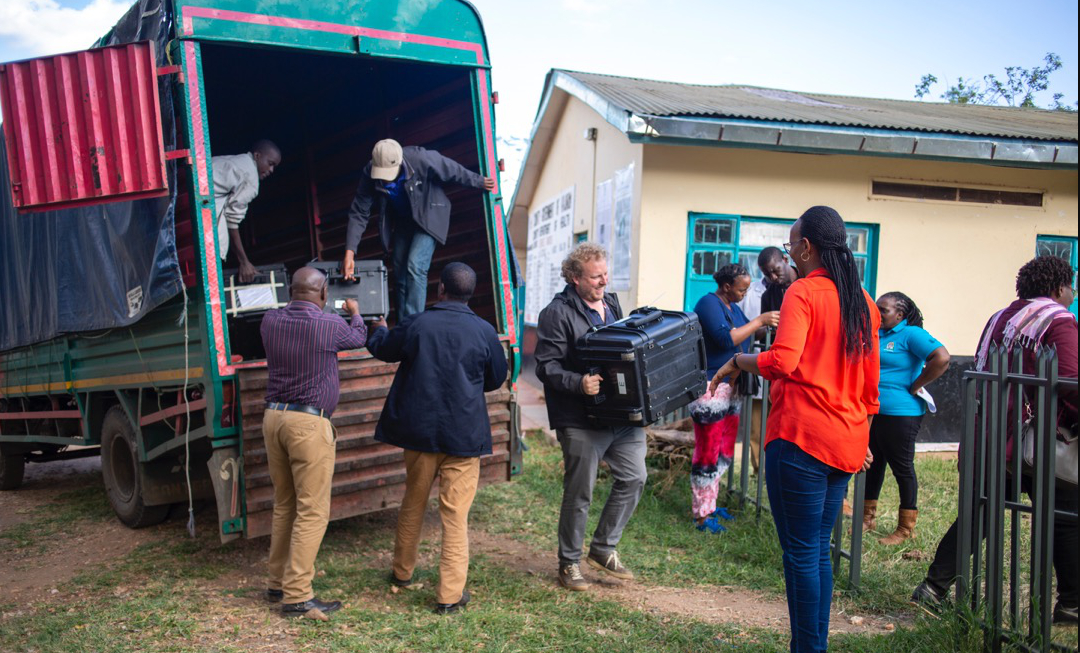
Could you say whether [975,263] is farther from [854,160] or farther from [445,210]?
[445,210]

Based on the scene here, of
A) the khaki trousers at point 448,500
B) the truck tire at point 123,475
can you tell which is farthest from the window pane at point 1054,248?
the truck tire at point 123,475

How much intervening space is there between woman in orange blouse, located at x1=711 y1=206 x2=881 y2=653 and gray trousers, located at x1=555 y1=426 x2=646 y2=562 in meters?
1.26

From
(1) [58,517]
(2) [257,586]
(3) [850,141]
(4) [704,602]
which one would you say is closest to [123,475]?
(1) [58,517]

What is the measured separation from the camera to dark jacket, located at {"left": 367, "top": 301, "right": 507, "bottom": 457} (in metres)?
3.95

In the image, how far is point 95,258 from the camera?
17.6 feet

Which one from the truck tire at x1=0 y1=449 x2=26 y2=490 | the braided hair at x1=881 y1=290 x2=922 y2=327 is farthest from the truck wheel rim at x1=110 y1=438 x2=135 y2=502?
the braided hair at x1=881 y1=290 x2=922 y2=327

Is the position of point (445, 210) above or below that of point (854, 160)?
below

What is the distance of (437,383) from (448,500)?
60cm

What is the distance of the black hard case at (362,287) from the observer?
5.49m

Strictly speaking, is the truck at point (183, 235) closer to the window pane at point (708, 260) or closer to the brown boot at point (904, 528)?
the brown boot at point (904, 528)

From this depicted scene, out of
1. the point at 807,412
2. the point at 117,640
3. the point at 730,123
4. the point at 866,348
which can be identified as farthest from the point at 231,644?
the point at 730,123

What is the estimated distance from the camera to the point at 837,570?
4473mm

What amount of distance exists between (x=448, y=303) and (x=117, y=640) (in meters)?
2.19

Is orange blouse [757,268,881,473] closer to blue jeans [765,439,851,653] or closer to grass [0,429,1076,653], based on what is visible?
blue jeans [765,439,851,653]
